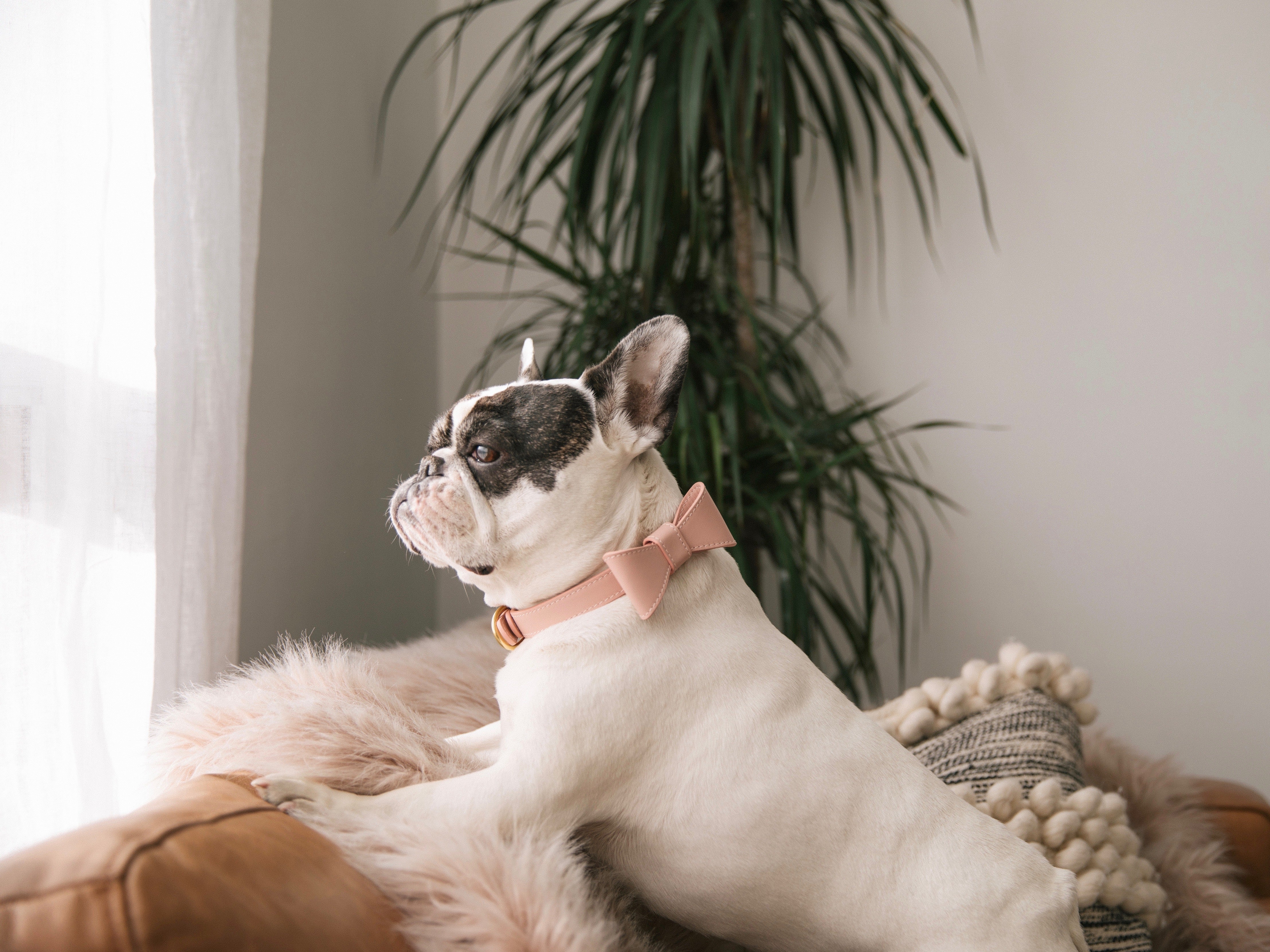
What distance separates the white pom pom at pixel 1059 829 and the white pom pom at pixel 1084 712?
27 centimetres

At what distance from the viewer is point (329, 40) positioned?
5.00 feet

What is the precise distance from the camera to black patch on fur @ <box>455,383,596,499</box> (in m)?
0.74

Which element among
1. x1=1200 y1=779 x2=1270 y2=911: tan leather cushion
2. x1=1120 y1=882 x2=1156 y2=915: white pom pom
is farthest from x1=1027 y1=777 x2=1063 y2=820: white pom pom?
x1=1200 y1=779 x2=1270 y2=911: tan leather cushion

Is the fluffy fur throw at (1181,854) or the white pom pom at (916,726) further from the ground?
the white pom pom at (916,726)

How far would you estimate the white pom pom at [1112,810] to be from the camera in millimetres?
993

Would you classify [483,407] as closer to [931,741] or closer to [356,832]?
[356,832]

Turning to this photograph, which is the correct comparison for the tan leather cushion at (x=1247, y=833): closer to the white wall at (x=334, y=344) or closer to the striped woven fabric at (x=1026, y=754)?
the striped woven fabric at (x=1026, y=754)

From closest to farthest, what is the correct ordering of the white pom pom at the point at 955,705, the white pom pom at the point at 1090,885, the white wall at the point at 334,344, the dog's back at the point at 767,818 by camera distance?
the dog's back at the point at 767,818
the white pom pom at the point at 1090,885
the white pom pom at the point at 955,705
the white wall at the point at 334,344

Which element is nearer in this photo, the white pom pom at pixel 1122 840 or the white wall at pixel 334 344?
the white pom pom at pixel 1122 840

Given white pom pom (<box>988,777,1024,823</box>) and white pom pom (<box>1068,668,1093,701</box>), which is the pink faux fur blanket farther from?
white pom pom (<box>988,777,1024,823</box>)

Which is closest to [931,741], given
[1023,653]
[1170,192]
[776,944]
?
[1023,653]

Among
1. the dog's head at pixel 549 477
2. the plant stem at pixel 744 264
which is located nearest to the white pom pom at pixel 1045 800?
the dog's head at pixel 549 477

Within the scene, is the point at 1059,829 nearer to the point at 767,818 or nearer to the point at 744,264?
the point at 767,818

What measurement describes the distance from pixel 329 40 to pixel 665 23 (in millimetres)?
633
